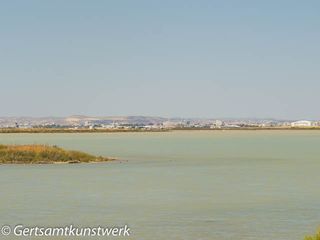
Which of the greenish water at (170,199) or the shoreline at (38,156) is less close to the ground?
the shoreline at (38,156)

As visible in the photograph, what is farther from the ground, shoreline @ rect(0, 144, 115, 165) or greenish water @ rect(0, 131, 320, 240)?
shoreline @ rect(0, 144, 115, 165)

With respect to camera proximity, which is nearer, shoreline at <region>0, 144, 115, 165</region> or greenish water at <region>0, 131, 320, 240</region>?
greenish water at <region>0, 131, 320, 240</region>

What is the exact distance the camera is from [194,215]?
98.6 feet

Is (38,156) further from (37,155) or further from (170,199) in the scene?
(170,199)

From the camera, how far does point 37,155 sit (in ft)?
195

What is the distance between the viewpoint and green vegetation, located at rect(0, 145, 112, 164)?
58.9 meters

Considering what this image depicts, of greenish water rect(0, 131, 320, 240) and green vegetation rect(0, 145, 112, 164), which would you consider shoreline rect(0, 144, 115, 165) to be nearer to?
green vegetation rect(0, 145, 112, 164)

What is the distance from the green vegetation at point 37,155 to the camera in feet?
193

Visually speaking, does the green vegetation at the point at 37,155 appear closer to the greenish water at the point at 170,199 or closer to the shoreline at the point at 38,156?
the shoreline at the point at 38,156

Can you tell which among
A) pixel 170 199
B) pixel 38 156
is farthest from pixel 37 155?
pixel 170 199

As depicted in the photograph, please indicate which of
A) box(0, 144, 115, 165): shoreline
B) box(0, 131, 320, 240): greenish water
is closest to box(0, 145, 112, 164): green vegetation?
box(0, 144, 115, 165): shoreline

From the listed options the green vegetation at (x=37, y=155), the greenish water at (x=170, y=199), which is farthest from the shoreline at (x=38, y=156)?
the greenish water at (x=170, y=199)

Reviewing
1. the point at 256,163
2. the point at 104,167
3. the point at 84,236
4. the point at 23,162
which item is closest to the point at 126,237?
the point at 84,236

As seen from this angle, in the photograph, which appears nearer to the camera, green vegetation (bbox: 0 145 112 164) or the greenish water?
the greenish water
